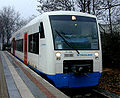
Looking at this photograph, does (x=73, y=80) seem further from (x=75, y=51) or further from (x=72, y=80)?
(x=75, y=51)

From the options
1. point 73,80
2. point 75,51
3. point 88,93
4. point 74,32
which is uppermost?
point 74,32

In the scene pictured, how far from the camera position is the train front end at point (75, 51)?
682cm

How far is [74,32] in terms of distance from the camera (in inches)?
288

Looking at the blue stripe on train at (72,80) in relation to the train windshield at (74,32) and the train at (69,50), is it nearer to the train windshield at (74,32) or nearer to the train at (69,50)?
the train at (69,50)

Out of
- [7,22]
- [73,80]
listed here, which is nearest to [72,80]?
[73,80]

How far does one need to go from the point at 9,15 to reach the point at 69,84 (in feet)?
151

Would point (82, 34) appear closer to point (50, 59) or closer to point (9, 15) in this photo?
point (50, 59)

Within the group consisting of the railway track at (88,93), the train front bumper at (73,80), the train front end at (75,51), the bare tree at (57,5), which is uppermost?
the bare tree at (57,5)

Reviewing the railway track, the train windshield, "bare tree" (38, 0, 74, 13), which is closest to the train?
the train windshield

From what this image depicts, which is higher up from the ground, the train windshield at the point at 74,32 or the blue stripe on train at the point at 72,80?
the train windshield at the point at 74,32

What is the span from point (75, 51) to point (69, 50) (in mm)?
254

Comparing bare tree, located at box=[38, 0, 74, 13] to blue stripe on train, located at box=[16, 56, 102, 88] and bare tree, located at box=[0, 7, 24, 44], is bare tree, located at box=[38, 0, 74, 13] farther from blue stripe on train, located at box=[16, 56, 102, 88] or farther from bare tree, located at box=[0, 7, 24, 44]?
bare tree, located at box=[0, 7, 24, 44]

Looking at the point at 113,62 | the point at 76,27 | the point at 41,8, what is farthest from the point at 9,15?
the point at 76,27

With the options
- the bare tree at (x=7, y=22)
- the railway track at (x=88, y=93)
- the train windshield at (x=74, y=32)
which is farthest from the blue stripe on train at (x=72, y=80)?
the bare tree at (x=7, y=22)
